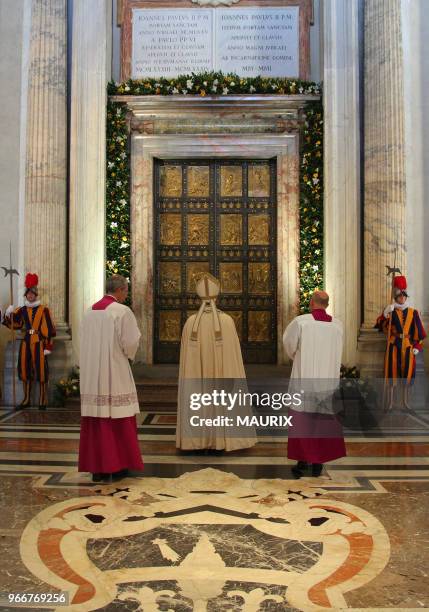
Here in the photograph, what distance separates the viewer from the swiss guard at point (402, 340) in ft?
26.4

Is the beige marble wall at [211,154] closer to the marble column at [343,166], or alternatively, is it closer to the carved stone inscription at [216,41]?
the marble column at [343,166]

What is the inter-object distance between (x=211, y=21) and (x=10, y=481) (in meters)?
8.50

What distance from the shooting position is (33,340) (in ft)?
27.2

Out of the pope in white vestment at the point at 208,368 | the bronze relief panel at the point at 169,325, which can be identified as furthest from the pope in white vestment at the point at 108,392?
the bronze relief panel at the point at 169,325

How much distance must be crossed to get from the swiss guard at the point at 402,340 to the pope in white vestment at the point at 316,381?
328 cm

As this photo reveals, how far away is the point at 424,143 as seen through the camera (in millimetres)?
9656

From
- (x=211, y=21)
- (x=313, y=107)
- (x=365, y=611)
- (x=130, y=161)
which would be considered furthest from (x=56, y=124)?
(x=365, y=611)

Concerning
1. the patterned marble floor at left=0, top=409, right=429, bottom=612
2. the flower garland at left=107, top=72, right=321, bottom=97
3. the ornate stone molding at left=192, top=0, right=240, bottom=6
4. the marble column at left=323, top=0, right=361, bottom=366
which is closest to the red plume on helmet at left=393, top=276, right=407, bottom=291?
the marble column at left=323, top=0, right=361, bottom=366

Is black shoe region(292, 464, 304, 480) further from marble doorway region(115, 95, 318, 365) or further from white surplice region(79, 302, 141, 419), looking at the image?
marble doorway region(115, 95, 318, 365)

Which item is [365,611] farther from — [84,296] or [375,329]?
[84,296]

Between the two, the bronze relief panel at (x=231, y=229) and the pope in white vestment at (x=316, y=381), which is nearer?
the pope in white vestment at (x=316, y=381)

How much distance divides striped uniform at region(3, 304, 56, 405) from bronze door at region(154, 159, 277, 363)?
2610 millimetres

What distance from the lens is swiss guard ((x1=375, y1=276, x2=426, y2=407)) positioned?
26.4 ft

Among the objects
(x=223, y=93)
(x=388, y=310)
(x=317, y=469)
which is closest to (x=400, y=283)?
(x=388, y=310)
